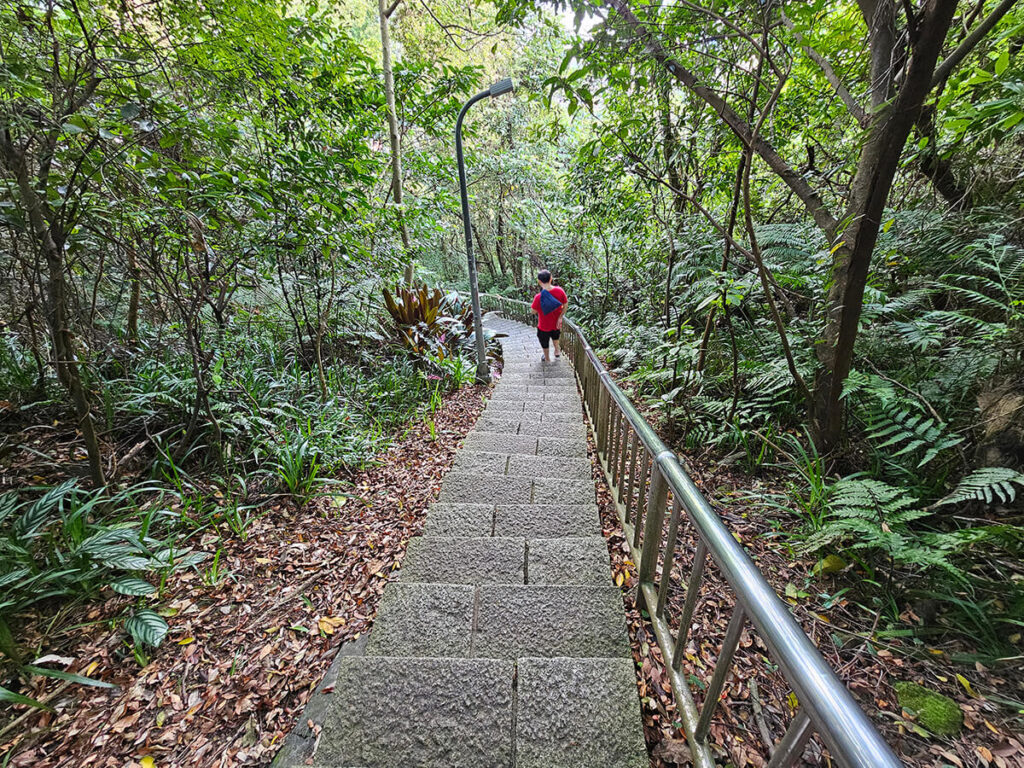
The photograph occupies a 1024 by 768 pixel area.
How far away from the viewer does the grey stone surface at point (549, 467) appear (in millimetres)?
3238

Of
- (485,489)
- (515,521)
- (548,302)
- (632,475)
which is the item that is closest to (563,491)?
(515,521)

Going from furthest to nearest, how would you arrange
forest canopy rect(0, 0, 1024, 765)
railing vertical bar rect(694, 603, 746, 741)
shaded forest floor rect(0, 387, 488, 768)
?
forest canopy rect(0, 0, 1024, 765) < shaded forest floor rect(0, 387, 488, 768) < railing vertical bar rect(694, 603, 746, 741)

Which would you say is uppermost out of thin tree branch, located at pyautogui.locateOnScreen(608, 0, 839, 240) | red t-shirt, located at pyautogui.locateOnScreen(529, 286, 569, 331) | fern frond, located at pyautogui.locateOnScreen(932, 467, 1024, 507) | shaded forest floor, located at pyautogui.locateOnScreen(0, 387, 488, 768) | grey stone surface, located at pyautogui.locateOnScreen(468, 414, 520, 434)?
thin tree branch, located at pyautogui.locateOnScreen(608, 0, 839, 240)

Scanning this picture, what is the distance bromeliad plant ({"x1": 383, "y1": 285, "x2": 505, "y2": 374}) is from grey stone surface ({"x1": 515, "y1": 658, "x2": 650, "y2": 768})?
4.63 metres

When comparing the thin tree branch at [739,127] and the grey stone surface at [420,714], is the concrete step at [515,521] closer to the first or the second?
the grey stone surface at [420,714]

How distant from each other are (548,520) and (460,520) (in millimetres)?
619

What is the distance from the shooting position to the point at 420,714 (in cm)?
145

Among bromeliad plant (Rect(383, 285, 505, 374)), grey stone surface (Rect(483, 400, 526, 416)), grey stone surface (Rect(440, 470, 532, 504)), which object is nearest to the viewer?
grey stone surface (Rect(440, 470, 532, 504))

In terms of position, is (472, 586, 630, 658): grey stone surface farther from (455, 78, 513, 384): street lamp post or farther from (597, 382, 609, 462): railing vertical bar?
(455, 78, 513, 384): street lamp post

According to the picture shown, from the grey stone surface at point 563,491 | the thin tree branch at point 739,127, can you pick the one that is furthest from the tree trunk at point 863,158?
the grey stone surface at point 563,491

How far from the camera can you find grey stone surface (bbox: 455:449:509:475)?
334 cm

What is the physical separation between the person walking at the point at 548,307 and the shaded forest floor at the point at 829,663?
4579 mm

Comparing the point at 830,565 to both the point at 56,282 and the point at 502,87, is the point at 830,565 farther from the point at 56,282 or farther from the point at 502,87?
the point at 502,87

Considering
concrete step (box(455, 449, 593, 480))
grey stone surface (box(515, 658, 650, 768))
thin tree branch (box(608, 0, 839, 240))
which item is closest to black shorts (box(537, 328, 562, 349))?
concrete step (box(455, 449, 593, 480))
